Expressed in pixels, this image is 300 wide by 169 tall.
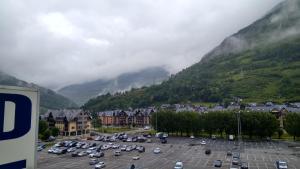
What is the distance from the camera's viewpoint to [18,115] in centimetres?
691

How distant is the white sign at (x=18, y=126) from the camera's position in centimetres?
656

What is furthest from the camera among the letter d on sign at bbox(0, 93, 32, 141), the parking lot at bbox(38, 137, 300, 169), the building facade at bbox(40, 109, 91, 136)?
the building facade at bbox(40, 109, 91, 136)

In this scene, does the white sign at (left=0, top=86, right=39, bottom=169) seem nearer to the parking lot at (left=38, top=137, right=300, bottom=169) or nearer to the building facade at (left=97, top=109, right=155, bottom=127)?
the parking lot at (left=38, top=137, right=300, bottom=169)

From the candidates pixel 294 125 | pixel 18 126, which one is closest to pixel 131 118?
pixel 294 125

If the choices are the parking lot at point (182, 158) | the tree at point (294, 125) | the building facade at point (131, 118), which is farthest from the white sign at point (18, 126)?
the building facade at point (131, 118)

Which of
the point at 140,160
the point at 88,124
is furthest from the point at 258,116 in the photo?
the point at 88,124

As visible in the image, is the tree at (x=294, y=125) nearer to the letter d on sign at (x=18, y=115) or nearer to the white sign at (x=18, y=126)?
the white sign at (x=18, y=126)

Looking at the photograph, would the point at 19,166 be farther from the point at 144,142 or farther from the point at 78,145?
the point at 144,142

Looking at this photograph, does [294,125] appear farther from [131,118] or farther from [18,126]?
[18,126]

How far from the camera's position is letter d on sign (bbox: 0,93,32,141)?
652cm

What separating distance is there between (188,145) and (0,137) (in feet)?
253

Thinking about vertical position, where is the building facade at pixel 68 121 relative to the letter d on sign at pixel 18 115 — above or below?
below

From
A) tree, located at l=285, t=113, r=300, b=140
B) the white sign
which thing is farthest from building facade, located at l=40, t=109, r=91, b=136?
the white sign

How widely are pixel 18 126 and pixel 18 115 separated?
0.83 ft
